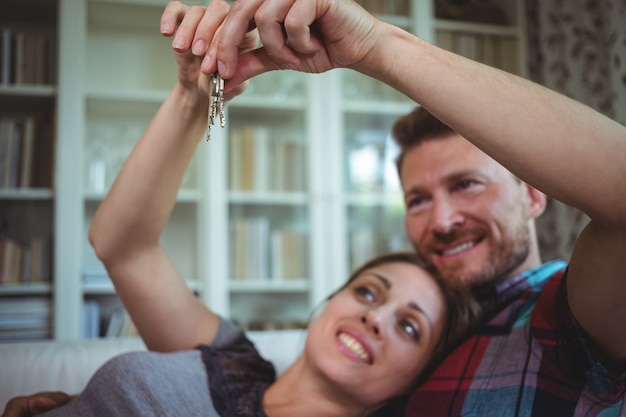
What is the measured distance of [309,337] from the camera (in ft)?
3.93

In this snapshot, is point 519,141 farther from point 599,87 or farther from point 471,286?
point 599,87

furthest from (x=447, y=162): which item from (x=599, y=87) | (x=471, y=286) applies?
(x=599, y=87)

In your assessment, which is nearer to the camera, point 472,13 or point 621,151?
point 621,151

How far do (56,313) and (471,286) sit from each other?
1.94 metres

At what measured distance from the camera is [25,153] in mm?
2715

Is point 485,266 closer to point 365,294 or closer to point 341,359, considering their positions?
point 365,294

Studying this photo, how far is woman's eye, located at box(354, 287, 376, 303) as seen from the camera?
1220 mm

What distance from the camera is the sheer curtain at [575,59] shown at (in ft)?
8.08

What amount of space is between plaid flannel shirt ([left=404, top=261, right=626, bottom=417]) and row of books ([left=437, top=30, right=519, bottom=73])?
88.8 inches

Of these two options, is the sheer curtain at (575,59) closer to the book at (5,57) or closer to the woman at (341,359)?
the woman at (341,359)

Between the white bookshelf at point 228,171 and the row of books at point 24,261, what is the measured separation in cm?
5

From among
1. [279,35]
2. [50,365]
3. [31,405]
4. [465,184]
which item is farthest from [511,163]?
[50,365]

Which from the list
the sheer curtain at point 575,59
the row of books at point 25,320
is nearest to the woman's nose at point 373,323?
the sheer curtain at point 575,59

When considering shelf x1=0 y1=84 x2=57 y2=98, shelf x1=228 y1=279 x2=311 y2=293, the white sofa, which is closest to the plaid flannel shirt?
the white sofa
